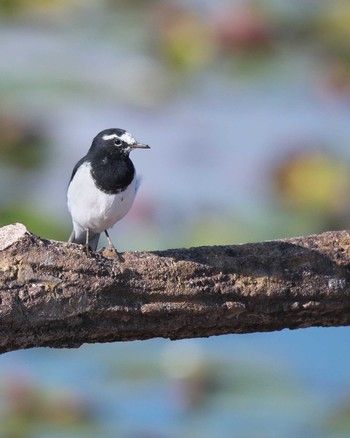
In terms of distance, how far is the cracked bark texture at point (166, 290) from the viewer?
1.78 m

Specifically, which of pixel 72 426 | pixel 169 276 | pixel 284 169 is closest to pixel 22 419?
pixel 72 426

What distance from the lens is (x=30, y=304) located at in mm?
1758

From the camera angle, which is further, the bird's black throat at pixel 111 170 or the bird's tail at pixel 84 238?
the bird's tail at pixel 84 238

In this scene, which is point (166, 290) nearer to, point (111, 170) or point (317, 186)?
point (111, 170)

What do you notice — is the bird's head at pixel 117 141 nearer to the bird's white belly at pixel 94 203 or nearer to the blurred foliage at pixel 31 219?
the bird's white belly at pixel 94 203

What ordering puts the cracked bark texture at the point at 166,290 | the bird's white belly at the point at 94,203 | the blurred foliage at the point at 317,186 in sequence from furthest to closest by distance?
the blurred foliage at the point at 317,186
the bird's white belly at the point at 94,203
the cracked bark texture at the point at 166,290

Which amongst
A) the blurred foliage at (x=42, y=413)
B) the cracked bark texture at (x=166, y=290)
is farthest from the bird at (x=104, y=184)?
the blurred foliage at (x=42, y=413)

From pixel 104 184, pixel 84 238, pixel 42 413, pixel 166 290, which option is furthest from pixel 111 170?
pixel 42 413

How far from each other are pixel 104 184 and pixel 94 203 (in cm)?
6

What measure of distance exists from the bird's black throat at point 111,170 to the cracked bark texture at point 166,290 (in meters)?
0.60

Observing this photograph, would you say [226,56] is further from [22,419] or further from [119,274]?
[119,274]

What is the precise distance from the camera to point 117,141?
103 inches

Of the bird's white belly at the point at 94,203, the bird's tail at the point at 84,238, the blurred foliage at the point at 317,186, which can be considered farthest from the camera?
the blurred foliage at the point at 317,186

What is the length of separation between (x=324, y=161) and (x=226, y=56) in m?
0.65
